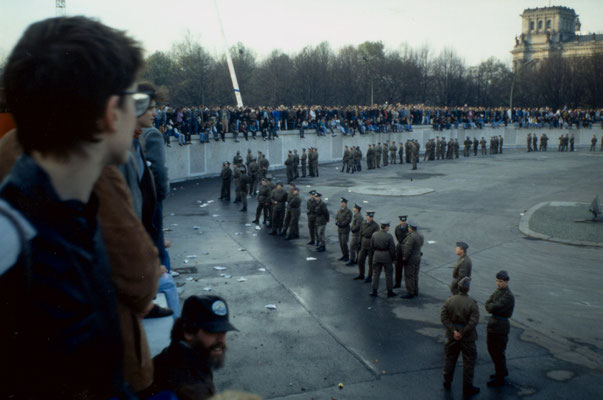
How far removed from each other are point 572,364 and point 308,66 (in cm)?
5959

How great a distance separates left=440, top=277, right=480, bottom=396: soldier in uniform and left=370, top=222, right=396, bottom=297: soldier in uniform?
439 cm

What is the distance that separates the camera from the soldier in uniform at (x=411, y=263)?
1316 cm

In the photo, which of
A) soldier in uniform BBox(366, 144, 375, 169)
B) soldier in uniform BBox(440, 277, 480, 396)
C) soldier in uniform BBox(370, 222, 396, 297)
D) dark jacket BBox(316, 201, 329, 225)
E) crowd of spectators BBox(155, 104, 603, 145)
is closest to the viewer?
soldier in uniform BBox(440, 277, 480, 396)

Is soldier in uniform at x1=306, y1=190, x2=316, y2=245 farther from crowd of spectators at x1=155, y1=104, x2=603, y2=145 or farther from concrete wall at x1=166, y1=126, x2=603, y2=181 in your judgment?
concrete wall at x1=166, y1=126, x2=603, y2=181

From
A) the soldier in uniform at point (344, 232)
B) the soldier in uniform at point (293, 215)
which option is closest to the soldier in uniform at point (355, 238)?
the soldier in uniform at point (344, 232)

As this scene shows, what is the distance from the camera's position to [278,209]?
20.4m

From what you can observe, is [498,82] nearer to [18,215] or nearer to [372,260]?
[372,260]

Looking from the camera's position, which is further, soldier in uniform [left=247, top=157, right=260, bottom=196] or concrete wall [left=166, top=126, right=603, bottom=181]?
concrete wall [left=166, top=126, right=603, bottom=181]

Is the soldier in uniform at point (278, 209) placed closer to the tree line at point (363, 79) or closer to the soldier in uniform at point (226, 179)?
the soldier in uniform at point (226, 179)

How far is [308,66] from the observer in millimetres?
65625

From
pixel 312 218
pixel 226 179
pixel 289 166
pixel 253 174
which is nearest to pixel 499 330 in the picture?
pixel 312 218

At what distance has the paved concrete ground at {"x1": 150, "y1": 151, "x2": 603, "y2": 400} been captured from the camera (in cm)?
877

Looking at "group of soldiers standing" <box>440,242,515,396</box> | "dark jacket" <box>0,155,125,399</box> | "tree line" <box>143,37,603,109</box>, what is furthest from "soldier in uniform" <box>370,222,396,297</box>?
"tree line" <box>143,37,603,109</box>

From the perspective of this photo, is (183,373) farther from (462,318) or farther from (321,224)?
(321,224)
